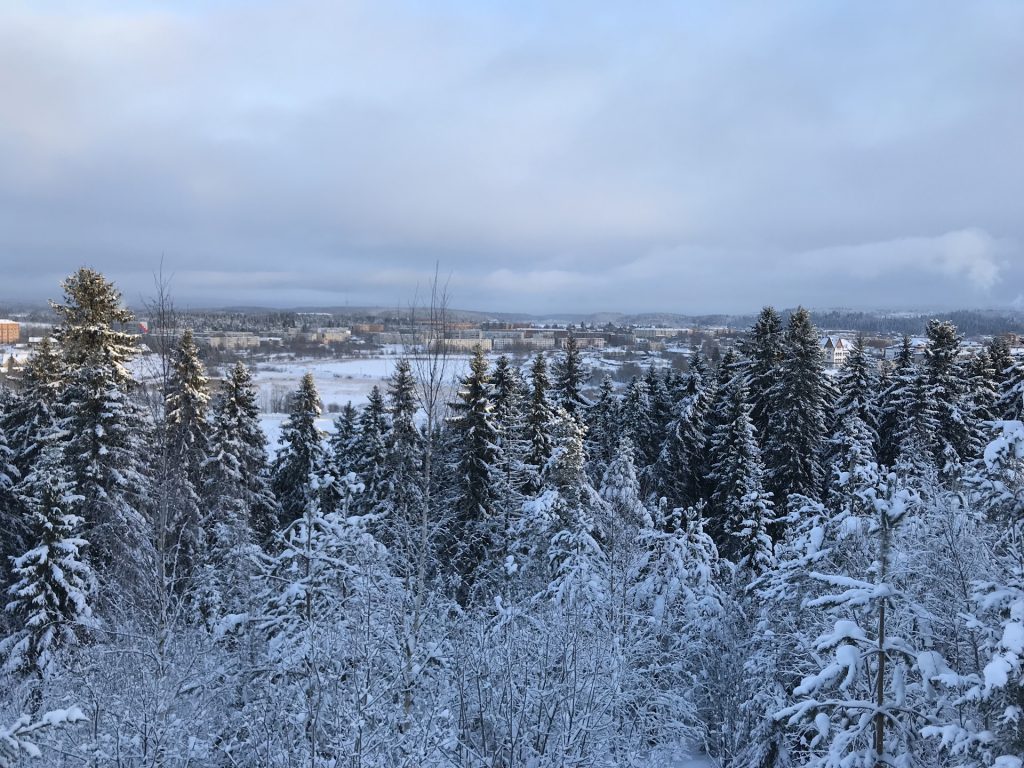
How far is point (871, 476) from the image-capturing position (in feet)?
41.1

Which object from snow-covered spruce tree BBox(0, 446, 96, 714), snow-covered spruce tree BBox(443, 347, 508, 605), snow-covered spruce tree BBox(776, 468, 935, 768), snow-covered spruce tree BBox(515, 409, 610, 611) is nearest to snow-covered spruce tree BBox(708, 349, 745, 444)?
snow-covered spruce tree BBox(443, 347, 508, 605)

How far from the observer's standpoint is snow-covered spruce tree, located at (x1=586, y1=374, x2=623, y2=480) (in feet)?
104

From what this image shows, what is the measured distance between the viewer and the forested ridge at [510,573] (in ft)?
21.6

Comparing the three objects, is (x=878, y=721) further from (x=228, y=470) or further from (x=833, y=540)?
(x=228, y=470)

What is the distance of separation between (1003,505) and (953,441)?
29549mm

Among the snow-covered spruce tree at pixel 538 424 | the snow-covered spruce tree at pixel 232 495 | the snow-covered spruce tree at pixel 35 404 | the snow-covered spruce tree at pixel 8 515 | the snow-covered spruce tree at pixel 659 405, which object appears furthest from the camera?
the snow-covered spruce tree at pixel 659 405

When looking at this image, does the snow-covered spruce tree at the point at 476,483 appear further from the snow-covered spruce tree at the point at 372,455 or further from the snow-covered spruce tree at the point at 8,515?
the snow-covered spruce tree at the point at 8,515

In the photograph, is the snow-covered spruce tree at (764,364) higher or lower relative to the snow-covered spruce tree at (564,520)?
higher

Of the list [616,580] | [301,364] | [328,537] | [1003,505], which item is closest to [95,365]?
[328,537]

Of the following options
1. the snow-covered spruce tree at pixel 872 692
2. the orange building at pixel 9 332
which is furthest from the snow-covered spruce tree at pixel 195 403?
the orange building at pixel 9 332

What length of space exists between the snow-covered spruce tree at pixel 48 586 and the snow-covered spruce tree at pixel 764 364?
26532 mm

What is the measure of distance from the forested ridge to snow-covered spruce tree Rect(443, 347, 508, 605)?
133mm

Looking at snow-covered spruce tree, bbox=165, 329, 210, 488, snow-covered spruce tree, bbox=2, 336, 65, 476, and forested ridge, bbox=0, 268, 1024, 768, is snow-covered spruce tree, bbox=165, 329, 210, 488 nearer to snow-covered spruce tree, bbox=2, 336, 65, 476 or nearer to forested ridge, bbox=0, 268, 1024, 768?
forested ridge, bbox=0, 268, 1024, 768

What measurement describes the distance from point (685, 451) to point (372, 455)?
1438 cm
